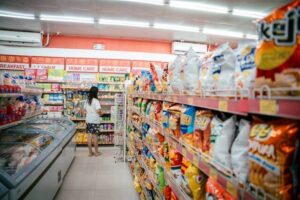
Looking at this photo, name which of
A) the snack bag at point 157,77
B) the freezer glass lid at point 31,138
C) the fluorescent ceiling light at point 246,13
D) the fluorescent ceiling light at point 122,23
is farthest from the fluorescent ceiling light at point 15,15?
the fluorescent ceiling light at point 246,13

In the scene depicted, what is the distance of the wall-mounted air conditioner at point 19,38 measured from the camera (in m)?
8.55

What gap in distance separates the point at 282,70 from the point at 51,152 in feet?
11.0

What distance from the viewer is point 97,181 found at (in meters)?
4.81

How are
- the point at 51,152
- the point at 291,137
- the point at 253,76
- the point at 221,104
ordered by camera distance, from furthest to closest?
the point at 51,152 < the point at 221,104 < the point at 253,76 < the point at 291,137

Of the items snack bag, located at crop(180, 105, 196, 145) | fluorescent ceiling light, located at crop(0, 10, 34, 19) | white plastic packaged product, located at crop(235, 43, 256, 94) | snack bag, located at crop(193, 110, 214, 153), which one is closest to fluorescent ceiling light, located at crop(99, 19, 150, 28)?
fluorescent ceiling light, located at crop(0, 10, 34, 19)

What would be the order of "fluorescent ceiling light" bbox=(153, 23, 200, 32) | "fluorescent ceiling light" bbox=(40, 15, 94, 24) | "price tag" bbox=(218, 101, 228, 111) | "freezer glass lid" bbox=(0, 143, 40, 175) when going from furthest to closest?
"fluorescent ceiling light" bbox=(153, 23, 200, 32), "fluorescent ceiling light" bbox=(40, 15, 94, 24), "freezer glass lid" bbox=(0, 143, 40, 175), "price tag" bbox=(218, 101, 228, 111)

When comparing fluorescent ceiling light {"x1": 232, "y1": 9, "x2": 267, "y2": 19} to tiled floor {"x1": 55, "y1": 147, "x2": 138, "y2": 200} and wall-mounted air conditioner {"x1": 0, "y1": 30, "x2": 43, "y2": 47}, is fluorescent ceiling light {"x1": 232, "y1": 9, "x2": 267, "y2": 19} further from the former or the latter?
wall-mounted air conditioner {"x1": 0, "y1": 30, "x2": 43, "y2": 47}

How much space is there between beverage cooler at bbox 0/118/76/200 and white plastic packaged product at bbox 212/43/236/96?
194 centimetres

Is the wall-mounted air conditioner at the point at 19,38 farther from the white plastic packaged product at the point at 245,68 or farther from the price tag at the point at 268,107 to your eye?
the price tag at the point at 268,107

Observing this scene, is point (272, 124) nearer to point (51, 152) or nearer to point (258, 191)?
point (258, 191)

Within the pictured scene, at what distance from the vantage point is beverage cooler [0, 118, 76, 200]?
2.22 metres

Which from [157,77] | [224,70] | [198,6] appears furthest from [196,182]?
[198,6]

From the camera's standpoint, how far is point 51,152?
3.48 metres

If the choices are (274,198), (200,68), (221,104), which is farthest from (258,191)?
(200,68)
